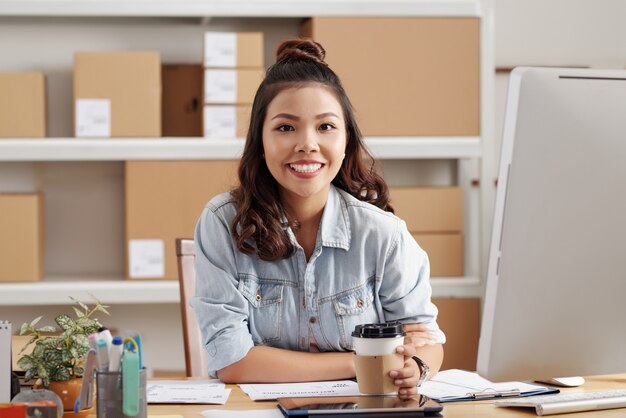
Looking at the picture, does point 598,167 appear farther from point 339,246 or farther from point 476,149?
point 476,149

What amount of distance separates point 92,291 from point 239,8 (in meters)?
1.03

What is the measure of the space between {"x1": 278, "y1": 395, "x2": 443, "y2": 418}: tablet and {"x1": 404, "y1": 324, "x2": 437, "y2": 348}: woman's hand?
361 millimetres

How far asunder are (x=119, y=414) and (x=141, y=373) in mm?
58

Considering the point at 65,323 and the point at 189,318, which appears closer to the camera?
the point at 65,323

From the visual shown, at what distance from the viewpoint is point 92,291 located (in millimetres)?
2891

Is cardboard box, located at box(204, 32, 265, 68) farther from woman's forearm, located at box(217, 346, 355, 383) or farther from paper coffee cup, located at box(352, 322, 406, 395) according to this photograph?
paper coffee cup, located at box(352, 322, 406, 395)

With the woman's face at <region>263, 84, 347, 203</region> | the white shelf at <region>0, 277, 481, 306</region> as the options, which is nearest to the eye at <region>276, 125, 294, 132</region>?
the woman's face at <region>263, 84, 347, 203</region>

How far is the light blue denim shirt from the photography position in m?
1.74

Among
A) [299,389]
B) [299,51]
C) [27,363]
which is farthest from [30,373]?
[299,51]

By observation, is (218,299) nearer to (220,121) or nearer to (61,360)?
(61,360)

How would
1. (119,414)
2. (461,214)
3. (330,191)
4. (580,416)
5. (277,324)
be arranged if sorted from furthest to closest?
1. (461,214)
2. (330,191)
3. (277,324)
4. (580,416)
5. (119,414)

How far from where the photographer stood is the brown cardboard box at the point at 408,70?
A: 9.84 feet

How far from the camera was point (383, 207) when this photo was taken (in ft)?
6.34

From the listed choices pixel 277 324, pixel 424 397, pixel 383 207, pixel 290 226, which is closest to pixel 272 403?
pixel 424 397
